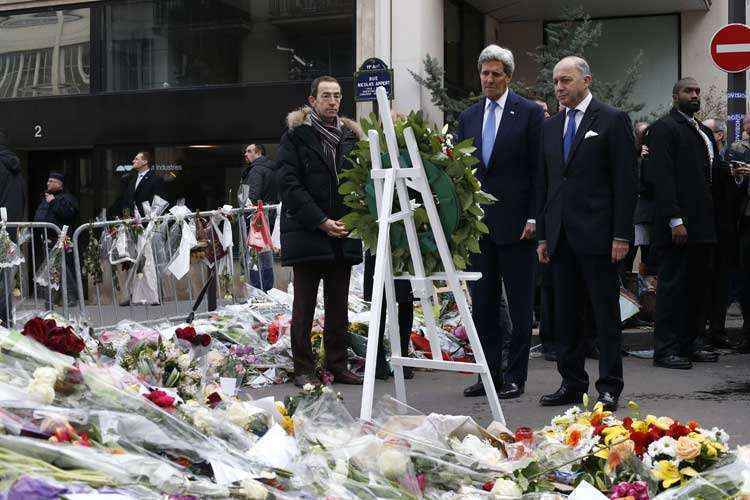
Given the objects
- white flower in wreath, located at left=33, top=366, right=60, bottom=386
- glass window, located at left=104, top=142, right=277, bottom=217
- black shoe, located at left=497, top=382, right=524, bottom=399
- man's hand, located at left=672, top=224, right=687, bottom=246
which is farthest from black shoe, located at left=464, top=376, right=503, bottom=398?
glass window, located at left=104, top=142, right=277, bottom=217

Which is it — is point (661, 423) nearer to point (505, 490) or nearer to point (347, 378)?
point (505, 490)

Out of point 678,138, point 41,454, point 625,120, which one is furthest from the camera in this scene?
point 678,138

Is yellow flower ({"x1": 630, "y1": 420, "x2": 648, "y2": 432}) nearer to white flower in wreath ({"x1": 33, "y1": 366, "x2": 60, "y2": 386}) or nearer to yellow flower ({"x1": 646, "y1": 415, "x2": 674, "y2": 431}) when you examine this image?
yellow flower ({"x1": 646, "y1": 415, "x2": 674, "y2": 431})

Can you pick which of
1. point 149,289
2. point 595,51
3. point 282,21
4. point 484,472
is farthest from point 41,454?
point 595,51

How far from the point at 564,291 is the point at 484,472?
344cm

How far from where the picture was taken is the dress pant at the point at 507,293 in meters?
7.54

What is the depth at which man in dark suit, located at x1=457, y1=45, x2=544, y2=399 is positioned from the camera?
7.52 meters

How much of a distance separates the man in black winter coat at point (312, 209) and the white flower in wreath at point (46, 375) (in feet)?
14.2

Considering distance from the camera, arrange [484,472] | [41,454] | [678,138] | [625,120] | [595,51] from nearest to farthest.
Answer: [41,454]
[484,472]
[625,120]
[678,138]
[595,51]

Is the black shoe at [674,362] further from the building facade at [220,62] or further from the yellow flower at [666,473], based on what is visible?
the building facade at [220,62]

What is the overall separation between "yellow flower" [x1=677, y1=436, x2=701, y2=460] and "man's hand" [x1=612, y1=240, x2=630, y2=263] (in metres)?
A: 2.98

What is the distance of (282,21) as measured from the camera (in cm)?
1792

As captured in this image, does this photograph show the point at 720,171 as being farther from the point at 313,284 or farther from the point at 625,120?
the point at 313,284

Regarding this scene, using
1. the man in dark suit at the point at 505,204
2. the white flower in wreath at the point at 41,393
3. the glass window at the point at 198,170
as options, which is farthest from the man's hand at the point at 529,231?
the glass window at the point at 198,170
